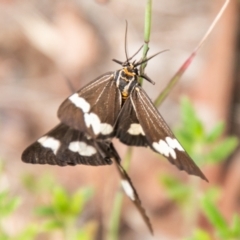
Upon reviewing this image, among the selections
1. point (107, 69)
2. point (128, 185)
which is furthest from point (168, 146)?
point (107, 69)

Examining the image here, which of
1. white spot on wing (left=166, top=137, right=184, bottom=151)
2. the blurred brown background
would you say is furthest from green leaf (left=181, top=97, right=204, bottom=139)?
the blurred brown background

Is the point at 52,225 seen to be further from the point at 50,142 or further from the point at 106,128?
the point at 106,128

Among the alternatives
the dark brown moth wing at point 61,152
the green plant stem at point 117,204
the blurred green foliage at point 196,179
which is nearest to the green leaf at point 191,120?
the blurred green foliage at point 196,179

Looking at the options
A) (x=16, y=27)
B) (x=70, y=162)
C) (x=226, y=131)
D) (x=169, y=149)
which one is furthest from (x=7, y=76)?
(x=169, y=149)

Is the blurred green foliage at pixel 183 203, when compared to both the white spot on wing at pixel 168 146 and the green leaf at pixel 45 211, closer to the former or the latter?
the green leaf at pixel 45 211

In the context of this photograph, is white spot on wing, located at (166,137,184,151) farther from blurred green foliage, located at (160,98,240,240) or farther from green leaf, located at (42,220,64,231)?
green leaf, located at (42,220,64,231)

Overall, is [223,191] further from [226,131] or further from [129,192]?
[129,192]
